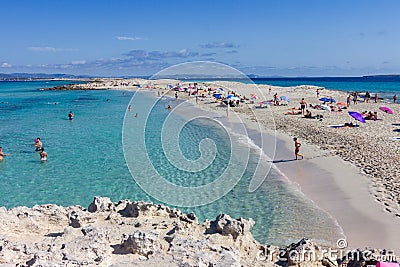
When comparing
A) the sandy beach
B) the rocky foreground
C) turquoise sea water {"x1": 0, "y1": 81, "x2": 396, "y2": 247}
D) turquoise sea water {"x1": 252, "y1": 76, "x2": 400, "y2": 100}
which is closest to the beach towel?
the rocky foreground

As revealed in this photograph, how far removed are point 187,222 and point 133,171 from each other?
9.95 m

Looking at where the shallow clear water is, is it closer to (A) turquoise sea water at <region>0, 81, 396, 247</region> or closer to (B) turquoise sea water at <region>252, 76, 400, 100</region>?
(A) turquoise sea water at <region>0, 81, 396, 247</region>

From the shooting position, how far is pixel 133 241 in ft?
18.1

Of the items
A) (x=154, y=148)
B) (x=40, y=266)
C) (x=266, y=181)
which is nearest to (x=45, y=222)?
(x=40, y=266)

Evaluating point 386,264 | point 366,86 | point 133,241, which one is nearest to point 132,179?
point 133,241

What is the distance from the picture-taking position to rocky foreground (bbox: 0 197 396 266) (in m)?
5.22

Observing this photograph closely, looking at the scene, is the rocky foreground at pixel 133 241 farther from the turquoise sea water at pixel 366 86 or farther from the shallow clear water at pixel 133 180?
the turquoise sea water at pixel 366 86

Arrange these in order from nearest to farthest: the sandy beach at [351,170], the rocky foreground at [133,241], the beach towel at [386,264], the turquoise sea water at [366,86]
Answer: the rocky foreground at [133,241] < the beach towel at [386,264] < the sandy beach at [351,170] < the turquoise sea water at [366,86]

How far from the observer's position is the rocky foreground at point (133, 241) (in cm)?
522

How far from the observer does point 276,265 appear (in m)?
5.91

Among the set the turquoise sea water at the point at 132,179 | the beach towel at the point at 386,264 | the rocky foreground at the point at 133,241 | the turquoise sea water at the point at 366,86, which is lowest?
the turquoise sea water at the point at 132,179

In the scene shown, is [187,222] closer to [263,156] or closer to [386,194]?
[386,194]

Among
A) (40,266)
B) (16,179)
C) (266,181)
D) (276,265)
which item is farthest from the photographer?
(16,179)

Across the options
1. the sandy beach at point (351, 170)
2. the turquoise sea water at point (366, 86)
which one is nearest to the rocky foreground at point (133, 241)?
the sandy beach at point (351, 170)
